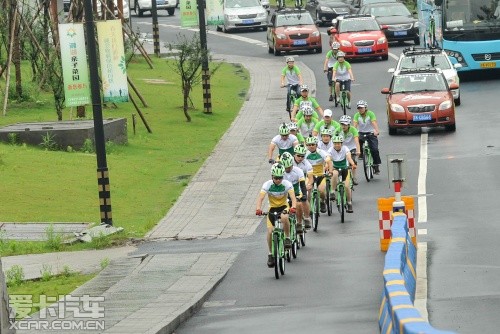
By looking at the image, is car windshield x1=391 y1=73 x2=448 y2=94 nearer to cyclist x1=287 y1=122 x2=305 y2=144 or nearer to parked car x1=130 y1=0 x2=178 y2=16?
cyclist x1=287 y1=122 x2=305 y2=144

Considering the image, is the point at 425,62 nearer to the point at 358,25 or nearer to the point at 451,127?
the point at 451,127

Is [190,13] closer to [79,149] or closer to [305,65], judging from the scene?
[305,65]

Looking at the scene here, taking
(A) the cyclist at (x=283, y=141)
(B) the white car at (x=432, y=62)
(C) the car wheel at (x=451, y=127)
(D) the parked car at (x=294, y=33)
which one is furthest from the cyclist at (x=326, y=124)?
(D) the parked car at (x=294, y=33)

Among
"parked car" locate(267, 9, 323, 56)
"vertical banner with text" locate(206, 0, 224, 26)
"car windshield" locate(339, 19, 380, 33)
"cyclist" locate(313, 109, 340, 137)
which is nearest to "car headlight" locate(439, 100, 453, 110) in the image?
"cyclist" locate(313, 109, 340, 137)

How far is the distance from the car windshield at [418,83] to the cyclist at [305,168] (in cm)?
1261

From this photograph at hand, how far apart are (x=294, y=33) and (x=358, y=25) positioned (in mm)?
3840

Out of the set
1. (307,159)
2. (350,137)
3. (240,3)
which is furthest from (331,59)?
(240,3)

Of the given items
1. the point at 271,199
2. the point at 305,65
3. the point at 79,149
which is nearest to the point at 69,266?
the point at 271,199

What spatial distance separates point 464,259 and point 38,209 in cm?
1009

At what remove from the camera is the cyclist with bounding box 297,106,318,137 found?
30969mm

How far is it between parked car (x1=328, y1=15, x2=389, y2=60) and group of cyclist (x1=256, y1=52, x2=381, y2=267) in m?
17.3

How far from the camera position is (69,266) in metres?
23.4

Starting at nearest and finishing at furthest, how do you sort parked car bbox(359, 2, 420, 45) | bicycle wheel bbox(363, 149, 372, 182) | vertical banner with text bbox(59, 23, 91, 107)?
vertical banner with text bbox(59, 23, 91, 107)
bicycle wheel bbox(363, 149, 372, 182)
parked car bbox(359, 2, 420, 45)

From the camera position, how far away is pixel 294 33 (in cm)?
5625
